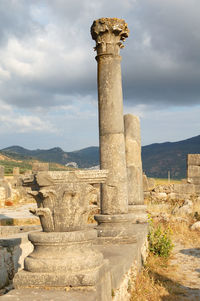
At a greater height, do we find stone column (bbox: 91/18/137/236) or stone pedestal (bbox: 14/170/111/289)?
stone column (bbox: 91/18/137/236)

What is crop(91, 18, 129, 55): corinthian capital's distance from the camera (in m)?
6.96

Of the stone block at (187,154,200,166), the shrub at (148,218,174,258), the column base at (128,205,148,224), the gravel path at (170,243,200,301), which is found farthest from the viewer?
the stone block at (187,154,200,166)

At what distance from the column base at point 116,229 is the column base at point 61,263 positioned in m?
2.54

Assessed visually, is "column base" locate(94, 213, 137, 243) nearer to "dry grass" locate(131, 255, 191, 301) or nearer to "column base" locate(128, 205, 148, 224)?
"dry grass" locate(131, 255, 191, 301)

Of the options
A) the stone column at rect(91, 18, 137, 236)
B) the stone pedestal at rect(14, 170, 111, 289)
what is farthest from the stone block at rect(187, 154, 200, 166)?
the stone pedestal at rect(14, 170, 111, 289)

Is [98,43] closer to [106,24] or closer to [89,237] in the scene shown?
[106,24]

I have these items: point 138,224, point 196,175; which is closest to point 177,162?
point 196,175

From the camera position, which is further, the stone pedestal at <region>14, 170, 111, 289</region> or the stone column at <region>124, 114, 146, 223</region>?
the stone column at <region>124, 114, 146, 223</region>

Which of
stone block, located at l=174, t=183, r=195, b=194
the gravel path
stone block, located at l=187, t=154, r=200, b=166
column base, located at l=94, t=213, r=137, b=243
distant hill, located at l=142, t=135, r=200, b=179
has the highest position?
distant hill, located at l=142, t=135, r=200, b=179

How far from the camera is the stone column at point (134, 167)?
30.1 ft

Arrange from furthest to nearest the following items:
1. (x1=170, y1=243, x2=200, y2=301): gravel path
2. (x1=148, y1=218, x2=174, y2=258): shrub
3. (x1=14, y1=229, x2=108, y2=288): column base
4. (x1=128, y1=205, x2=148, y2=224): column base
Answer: (x1=128, y1=205, x2=148, y2=224): column base < (x1=148, y1=218, x2=174, y2=258): shrub < (x1=170, y1=243, x2=200, y2=301): gravel path < (x1=14, y1=229, x2=108, y2=288): column base

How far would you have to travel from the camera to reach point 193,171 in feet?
56.1

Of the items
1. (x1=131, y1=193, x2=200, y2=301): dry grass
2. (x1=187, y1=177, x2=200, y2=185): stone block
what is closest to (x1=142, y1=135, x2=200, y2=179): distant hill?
(x1=187, y1=177, x2=200, y2=185): stone block

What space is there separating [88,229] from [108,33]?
4550 mm
